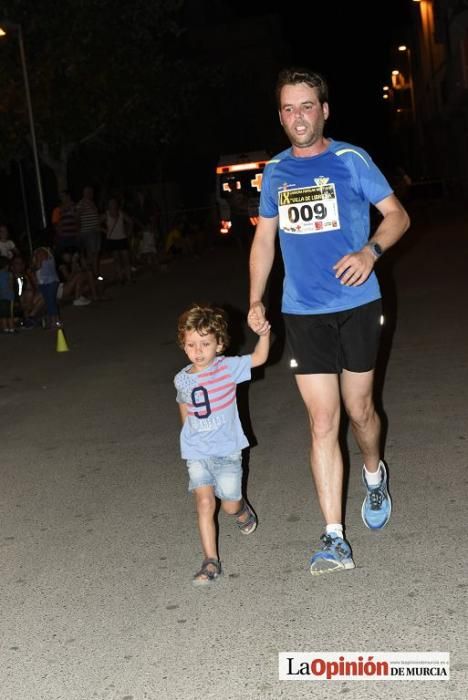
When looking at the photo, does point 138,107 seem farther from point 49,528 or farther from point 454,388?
point 49,528

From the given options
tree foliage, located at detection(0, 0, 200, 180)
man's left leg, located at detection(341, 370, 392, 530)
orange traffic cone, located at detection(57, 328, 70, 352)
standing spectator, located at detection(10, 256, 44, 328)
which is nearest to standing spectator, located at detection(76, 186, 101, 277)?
standing spectator, located at detection(10, 256, 44, 328)

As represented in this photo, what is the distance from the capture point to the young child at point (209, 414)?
15.9 feet

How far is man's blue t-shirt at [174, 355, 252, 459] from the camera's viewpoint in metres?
4.89

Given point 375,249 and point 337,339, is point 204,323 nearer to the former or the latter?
point 337,339

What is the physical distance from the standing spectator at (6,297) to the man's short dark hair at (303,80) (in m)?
10.5

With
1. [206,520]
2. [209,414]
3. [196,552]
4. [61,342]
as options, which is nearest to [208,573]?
[206,520]

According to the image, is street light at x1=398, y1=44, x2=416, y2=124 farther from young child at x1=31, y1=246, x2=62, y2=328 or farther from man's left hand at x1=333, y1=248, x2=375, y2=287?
man's left hand at x1=333, y1=248, x2=375, y2=287

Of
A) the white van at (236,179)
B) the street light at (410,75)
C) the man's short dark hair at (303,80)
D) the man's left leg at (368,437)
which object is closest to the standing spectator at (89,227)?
the man's left leg at (368,437)

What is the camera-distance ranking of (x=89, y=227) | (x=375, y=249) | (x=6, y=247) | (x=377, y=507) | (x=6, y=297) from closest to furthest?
1. (x=375, y=249)
2. (x=377, y=507)
3. (x=6, y=297)
4. (x=6, y=247)
5. (x=89, y=227)

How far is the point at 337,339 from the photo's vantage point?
4836 mm

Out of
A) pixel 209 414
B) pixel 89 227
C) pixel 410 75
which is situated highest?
pixel 410 75

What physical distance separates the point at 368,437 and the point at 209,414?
2.81 feet

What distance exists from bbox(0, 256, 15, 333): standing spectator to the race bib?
34.8 ft

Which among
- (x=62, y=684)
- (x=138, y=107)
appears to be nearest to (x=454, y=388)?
(x=62, y=684)
